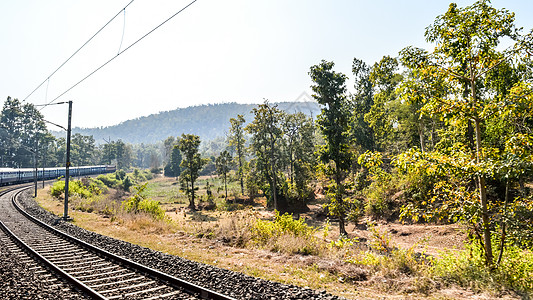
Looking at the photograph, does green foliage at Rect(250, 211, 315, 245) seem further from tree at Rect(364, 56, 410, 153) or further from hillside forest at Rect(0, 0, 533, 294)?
tree at Rect(364, 56, 410, 153)

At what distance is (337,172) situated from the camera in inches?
914

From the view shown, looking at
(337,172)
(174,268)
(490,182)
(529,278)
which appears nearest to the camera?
(529,278)

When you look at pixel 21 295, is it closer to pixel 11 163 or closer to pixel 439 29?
pixel 439 29

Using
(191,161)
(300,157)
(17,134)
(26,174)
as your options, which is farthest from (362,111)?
(17,134)

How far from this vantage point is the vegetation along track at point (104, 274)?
7246mm

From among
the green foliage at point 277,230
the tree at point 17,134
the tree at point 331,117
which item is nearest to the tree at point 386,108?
the tree at point 331,117

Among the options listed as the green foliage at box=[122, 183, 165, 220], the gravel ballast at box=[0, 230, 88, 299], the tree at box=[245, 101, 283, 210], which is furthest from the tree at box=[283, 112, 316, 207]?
the gravel ballast at box=[0, 230, 88, 299]

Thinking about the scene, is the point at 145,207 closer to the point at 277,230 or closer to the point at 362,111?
the point at 277,230

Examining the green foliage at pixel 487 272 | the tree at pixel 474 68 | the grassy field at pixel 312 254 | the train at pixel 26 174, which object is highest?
the tree at pixel 474 68

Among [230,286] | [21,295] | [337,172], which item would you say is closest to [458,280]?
[230,286]

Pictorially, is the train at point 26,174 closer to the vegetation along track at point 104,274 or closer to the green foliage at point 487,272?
the vegetation along track at point 104,274

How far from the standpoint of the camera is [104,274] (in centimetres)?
883

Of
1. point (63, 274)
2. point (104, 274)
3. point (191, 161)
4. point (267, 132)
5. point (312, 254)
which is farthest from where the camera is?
point (191, 161)

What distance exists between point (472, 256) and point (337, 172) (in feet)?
50.5
